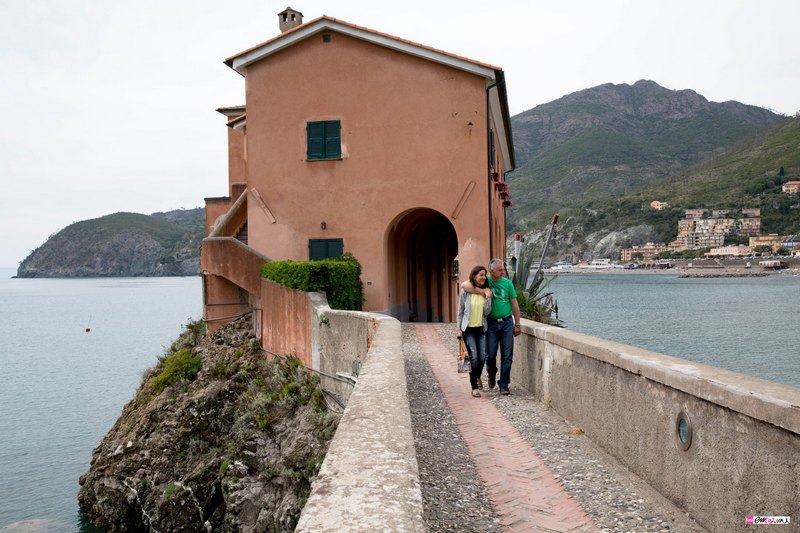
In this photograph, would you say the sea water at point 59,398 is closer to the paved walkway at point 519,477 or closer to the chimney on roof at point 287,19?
the chimney on roof at point 287,19

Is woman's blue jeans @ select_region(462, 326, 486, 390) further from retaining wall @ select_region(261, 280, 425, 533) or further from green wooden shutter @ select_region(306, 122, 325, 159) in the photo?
green wooden shutter @ select_region(306, 122, 325, 159)

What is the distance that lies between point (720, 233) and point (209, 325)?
12649cm

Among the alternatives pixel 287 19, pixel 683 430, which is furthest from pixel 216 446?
pixel 287 19

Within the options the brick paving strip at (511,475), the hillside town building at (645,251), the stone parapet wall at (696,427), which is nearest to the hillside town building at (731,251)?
the hillside town building at (645,251)

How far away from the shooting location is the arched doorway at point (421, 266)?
68.8ft

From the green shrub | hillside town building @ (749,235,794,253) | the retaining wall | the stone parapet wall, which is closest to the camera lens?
the retaining wall

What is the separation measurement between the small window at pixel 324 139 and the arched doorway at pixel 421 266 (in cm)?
284

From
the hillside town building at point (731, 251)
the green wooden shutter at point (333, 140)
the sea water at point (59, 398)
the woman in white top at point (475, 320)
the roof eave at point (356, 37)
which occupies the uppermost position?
the roof eave at point (356, 37)

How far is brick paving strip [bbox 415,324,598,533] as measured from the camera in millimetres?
4758

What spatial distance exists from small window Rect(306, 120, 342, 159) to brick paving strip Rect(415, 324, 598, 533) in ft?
37.3

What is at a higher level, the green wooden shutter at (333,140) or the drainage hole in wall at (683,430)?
the green wooden shutter at (333,140)

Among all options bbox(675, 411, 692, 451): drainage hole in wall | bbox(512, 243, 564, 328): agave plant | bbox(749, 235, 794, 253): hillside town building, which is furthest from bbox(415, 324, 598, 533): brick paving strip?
bbox(749, 235, 794, 253): hillside town building

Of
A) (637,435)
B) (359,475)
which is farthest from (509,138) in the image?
(359,475)

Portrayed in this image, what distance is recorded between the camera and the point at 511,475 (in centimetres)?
573
